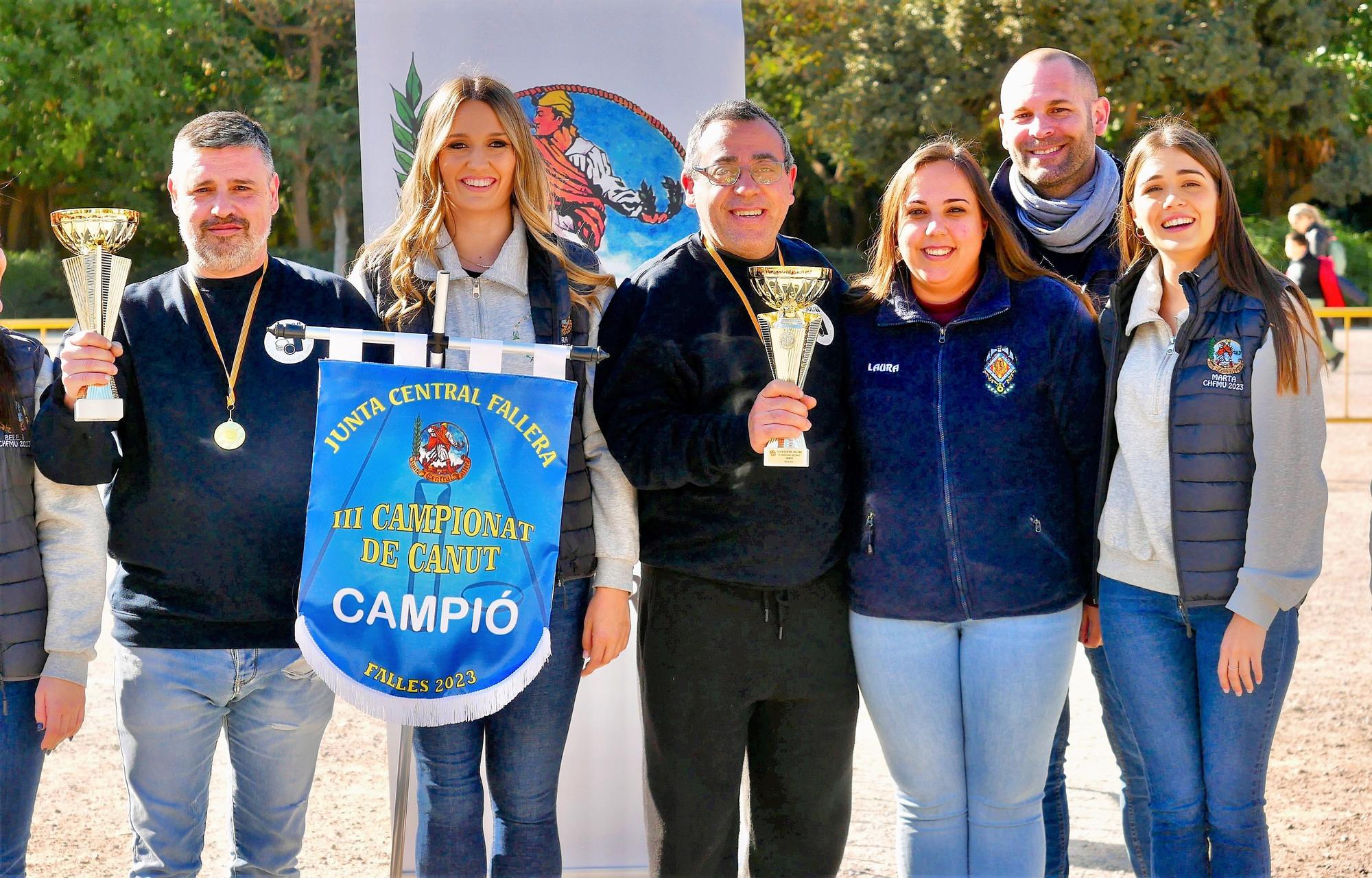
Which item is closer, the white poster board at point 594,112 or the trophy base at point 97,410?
the trophy base at point 97,410

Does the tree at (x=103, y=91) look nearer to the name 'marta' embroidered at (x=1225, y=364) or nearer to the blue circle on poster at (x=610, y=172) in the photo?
the blue circle on poster at (x=610, y=172)

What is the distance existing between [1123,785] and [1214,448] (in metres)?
1.09

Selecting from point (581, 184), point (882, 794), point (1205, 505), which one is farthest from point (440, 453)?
point (882, 794)

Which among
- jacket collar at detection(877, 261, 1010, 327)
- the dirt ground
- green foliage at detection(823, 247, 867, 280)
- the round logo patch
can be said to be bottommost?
the dirt ground

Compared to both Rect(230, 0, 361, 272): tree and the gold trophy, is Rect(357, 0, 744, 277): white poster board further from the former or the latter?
Rect(230, 0, 361, 272): tree

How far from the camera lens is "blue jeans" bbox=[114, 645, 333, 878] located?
3.03 metres

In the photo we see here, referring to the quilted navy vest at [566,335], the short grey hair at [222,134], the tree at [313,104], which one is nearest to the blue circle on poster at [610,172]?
the quilted navy vest at [566,335]

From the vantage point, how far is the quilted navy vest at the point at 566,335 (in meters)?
3.19

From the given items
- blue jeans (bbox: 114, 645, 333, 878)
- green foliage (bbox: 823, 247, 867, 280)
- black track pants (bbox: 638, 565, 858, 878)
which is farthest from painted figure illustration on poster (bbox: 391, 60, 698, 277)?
green foliage (bbox: 823, 247, 867, 280)

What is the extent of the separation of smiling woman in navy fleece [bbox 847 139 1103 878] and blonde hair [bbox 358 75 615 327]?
2.76 ft

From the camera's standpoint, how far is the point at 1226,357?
308 centimetres

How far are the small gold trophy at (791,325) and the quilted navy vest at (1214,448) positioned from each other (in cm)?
91

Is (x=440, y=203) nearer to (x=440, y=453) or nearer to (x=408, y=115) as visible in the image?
(x=440, y=453)

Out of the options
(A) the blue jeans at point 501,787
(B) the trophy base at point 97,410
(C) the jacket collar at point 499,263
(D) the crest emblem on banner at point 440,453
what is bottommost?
(A) the blue jeans at point 501,787
